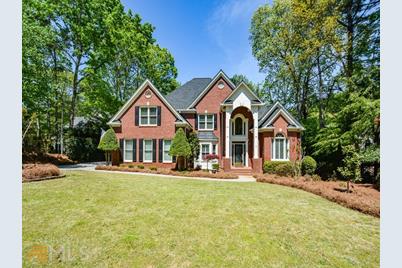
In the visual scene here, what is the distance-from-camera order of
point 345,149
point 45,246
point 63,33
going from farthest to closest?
point 63,33 < point 345,149 < point 45,246

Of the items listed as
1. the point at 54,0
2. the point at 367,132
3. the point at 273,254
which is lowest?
the point at 273,254

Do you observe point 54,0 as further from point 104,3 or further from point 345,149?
point 345,149

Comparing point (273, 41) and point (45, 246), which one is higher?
point (273, 41)

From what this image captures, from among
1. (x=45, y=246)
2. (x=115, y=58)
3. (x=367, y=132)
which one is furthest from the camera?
(x=115, y=58)

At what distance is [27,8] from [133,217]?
25.2m

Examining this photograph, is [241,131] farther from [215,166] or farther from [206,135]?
[215,166]

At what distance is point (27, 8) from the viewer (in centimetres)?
1922

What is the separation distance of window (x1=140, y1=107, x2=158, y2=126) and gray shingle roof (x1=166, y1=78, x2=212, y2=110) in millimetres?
2721

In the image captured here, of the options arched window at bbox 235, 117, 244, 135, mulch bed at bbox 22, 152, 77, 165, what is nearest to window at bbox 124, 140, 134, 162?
mulch bed at bbox 22, 152, 77, 165

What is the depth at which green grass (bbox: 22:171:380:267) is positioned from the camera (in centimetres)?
448

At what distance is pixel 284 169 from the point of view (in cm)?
1648

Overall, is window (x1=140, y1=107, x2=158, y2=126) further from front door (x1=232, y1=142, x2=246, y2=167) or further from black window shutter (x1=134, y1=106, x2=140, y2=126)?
front door (x1=232, y1=142, x2=246, y2=167)

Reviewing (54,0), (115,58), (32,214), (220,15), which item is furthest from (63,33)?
(32,214)

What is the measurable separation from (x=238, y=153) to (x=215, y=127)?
3640 millimetres
